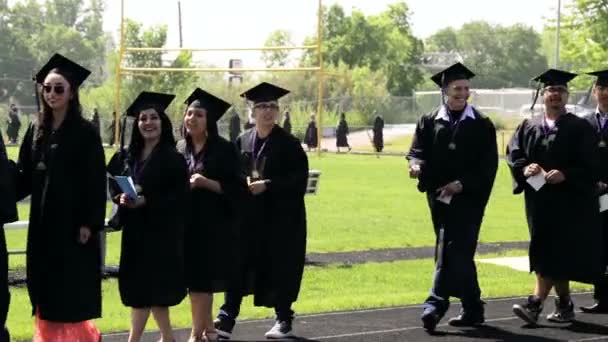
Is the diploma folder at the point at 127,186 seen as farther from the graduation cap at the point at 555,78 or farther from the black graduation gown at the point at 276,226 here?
the graduation cap at the point at 555,78

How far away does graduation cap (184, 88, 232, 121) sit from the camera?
9906 mm

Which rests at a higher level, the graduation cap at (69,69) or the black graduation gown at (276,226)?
the graduation cap at (69,69)


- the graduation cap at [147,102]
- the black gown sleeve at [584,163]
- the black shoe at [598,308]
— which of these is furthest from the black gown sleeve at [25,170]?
the black shoe at [598,308]

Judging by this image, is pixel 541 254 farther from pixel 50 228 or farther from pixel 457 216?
pixel 50 228

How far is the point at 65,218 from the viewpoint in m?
8.46

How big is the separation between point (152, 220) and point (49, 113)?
1060 mm

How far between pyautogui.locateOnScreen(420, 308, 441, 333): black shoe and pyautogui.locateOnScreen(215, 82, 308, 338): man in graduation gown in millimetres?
993

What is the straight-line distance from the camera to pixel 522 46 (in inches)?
5768

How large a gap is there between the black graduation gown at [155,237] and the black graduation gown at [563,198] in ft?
10.8

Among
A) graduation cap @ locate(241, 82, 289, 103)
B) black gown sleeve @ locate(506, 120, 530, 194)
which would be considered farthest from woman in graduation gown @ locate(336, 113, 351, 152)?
graduation cap @ locate(241, 82, 289, 103)

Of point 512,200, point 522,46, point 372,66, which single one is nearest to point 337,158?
point 512,200

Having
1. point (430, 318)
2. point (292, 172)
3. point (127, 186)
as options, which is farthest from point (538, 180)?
point (127, 186)

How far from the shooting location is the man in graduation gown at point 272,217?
10555mm

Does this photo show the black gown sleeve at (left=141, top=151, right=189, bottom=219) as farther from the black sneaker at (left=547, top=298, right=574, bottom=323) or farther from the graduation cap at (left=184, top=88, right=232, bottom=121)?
the black sneaker at (left=547, top=298, right=574, bottom=323)
